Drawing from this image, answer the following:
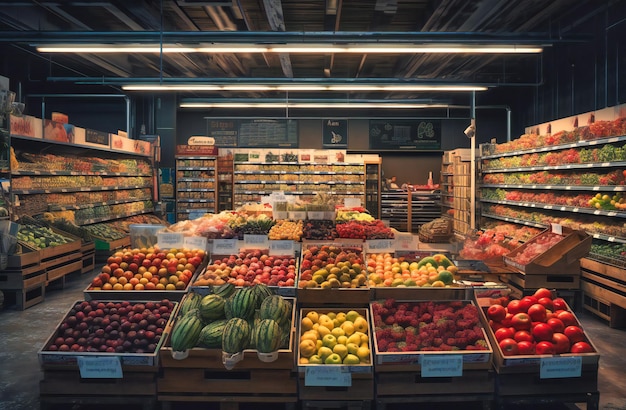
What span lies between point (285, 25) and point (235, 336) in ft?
24.1

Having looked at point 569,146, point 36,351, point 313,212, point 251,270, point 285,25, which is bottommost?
point 36,351

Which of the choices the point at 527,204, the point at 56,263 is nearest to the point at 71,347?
the point at 56,263

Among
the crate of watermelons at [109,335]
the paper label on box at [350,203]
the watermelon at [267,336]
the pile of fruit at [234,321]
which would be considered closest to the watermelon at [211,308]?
the pile of fruit at [234,321]

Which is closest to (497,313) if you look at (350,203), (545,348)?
(545,348)

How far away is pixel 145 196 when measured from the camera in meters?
13.0

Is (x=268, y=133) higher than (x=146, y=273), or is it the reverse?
(x=268, y=133)

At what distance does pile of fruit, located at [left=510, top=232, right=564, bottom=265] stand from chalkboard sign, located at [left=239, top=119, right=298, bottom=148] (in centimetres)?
1003

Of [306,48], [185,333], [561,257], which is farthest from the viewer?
[306,48]

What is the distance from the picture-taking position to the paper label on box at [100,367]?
304 cm

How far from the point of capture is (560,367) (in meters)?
3.05

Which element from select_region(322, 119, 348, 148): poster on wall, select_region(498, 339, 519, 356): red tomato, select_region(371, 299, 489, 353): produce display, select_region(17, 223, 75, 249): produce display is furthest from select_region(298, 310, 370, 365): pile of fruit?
select_region(322, 119, 348, 148): poster on wall

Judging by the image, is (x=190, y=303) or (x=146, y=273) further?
(x=146, y=273)

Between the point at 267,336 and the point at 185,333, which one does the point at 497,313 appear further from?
the point at 185,333

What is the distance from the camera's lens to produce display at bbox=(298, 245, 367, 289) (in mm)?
3865
